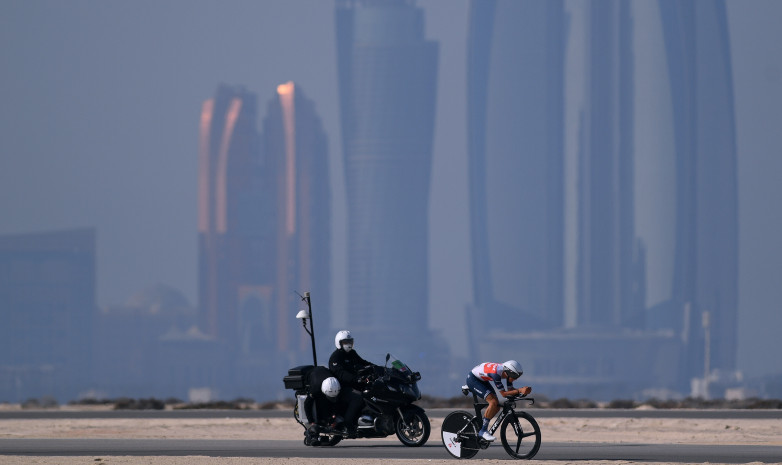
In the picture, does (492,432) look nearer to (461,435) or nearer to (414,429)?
(461,435)

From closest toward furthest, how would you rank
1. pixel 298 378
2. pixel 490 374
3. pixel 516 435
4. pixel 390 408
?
1. pixel 490 374
2. pixel 516 435
3. pixel 390 408
4. pixel 298 378

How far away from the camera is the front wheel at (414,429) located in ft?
103

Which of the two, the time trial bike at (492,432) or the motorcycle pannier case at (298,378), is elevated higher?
the motorcycle pannier case at (298,378)

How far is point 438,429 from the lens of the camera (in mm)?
40656

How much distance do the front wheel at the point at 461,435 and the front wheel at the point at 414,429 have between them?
2214 millimetres

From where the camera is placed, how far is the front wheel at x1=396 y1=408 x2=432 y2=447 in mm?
31344

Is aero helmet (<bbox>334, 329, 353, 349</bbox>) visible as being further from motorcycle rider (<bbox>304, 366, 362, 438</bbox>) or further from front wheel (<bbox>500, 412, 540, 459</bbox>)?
front wheel (<bbox>500, 412, 540, 459</bbox>)

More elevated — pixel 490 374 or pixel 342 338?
pixel 342 338

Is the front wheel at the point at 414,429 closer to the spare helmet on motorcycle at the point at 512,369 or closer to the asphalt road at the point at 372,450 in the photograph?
the asphalt road at the point at 372,450

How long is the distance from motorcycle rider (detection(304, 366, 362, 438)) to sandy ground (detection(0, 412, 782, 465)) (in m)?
3.34

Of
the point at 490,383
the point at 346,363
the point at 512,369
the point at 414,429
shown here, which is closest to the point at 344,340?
the point at 346,363

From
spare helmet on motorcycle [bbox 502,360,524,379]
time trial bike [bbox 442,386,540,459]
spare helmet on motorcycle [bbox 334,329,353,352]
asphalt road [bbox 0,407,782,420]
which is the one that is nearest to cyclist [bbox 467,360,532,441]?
spare helmet on motorcycle [bbox 502,360,524,379]

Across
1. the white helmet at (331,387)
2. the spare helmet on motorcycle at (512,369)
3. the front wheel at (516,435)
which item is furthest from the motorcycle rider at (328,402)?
the spare helmet on motorcycle at (512,369)

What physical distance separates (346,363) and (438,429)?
9.81 metres
